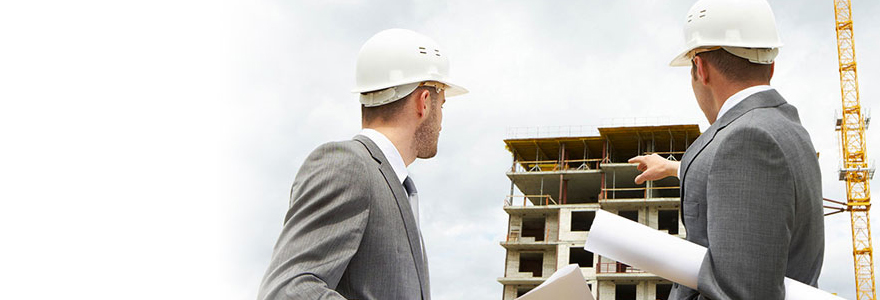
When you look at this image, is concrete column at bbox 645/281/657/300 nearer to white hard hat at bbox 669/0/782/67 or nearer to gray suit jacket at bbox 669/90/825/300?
white hard hat at bbox 669/0/782/67

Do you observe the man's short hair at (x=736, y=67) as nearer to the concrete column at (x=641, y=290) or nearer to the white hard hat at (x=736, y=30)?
the white hard hat at (x=736, y=30)

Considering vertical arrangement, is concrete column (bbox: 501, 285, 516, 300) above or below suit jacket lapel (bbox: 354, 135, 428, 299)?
below

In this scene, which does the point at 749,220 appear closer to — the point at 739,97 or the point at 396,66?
the point at 739,97

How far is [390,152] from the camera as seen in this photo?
273 centimetres

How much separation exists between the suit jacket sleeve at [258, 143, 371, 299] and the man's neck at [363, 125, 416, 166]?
0.36m

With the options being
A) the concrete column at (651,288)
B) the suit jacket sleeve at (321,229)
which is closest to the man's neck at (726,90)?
the suit jacket sleeve at (321,229)

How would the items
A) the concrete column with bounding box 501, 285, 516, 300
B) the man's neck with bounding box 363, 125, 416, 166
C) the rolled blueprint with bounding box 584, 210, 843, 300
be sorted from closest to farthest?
1. the rolled blueprint with bounding box 584, 210, 843, 300
2. the man's neck with bounding box 363, 125, 416, 166
3. the concrete column with bounding box 501, 285, 516, 300

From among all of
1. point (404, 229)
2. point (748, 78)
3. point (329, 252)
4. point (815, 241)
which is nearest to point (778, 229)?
point (815, 241)

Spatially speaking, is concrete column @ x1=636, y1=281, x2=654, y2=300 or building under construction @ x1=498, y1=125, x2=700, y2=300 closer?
concrete column @ x1=636, y1=281, x2=654, y2=300

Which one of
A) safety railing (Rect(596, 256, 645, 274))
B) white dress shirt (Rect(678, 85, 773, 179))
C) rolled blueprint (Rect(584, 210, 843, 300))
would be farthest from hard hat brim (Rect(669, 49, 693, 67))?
safety railing (Rect(596, 256, 645, 274))

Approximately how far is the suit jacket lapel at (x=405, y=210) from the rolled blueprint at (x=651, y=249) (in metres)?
0.56

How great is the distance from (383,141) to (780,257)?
130 centimetres

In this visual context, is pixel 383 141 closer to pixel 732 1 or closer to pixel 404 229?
pixel 404 229

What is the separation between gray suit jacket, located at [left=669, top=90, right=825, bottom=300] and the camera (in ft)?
7.37
